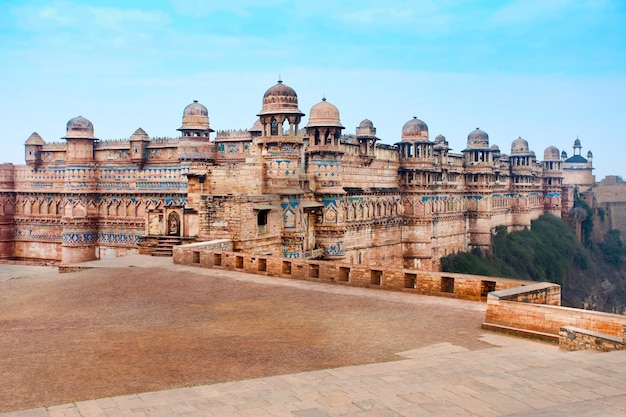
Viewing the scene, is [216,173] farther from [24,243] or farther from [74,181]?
[24,243]

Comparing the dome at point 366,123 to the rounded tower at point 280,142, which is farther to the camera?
the dome at point 366,123

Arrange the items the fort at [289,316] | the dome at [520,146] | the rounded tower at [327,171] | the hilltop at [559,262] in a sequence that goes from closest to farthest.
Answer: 1. the fort at [289,316]
2. the rounded tower at [327,171]
3. the hilltop at [559,262]
4. the dome at [520,146]

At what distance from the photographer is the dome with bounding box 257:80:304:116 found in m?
22.4

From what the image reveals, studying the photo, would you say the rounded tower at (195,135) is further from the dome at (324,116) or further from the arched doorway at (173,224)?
the arched doorway at (173,224)

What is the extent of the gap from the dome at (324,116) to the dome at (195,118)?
28.8 feet

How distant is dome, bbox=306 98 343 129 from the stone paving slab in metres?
17.3

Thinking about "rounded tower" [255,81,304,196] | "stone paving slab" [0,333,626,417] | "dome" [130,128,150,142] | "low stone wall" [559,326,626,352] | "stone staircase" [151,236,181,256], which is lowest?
"stone paving slab" [0,333,626,417]

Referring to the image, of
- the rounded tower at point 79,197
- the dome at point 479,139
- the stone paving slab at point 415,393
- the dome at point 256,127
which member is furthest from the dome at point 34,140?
the stone paving slab at point 415,393

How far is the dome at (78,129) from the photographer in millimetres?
33250

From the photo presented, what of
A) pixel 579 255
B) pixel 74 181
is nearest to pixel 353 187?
pixel 74 181

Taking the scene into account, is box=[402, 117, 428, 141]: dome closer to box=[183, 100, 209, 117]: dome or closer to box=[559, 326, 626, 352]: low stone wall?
box=[183, 100, 209, 117]: dome

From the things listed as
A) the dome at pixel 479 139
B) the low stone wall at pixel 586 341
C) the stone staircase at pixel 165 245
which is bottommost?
the low stone wall at pixel 586 341

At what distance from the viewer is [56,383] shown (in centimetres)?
618

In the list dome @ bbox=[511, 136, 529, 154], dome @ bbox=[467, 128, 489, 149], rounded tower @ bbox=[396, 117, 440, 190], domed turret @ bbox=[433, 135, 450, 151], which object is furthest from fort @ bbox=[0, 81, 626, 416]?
dome @ bbox=[511, 136, 529, 154]
